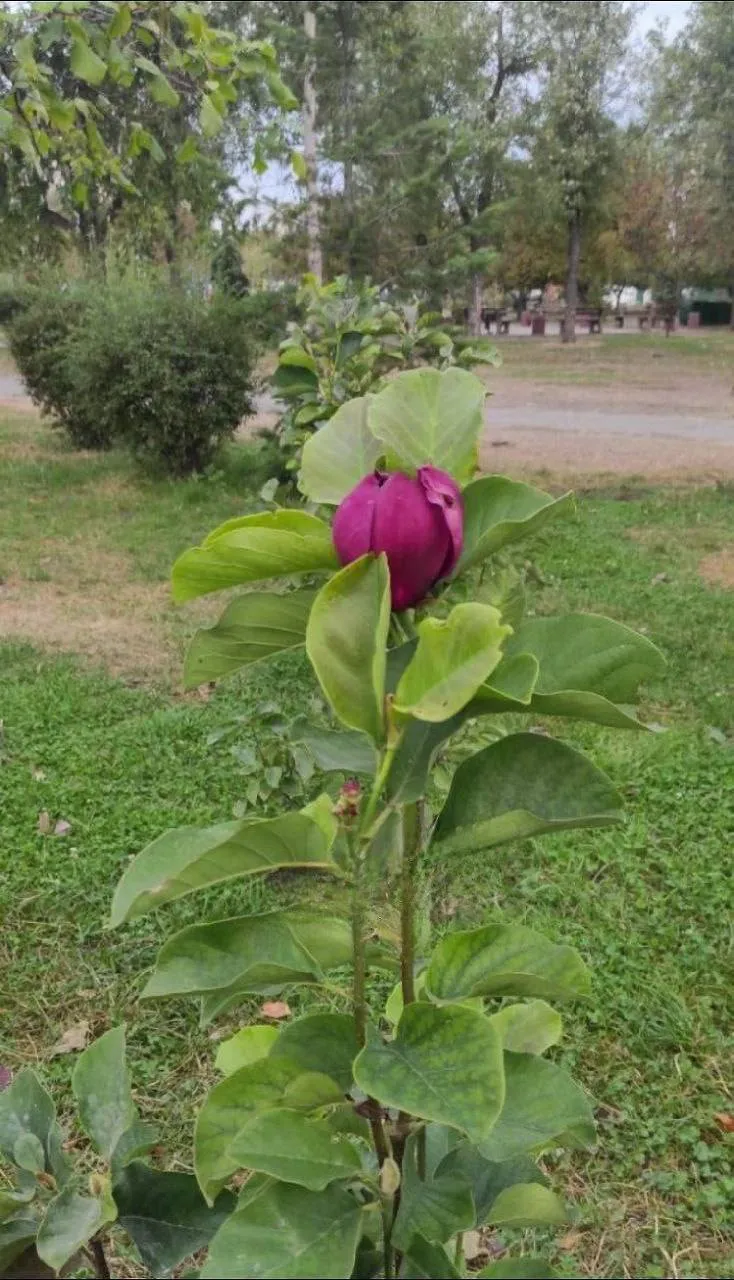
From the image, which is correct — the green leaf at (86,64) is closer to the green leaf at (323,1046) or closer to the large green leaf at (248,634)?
the large green leaf at (248,634)

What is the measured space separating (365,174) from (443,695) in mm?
10347

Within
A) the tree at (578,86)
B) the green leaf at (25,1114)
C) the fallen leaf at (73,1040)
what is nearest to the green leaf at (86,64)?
the fallen leaf at (73,1040)

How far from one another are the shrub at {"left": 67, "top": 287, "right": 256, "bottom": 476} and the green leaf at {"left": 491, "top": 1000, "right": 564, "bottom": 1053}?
785 centimetres

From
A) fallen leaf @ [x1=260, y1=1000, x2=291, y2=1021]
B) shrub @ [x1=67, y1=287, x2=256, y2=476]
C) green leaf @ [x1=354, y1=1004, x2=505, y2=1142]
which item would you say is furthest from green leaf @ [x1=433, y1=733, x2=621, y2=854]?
shrub @ [x1=67, y1=287, x2=256, y2=476]

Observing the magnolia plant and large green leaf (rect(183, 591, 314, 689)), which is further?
large green leaf (rect(183, 591, 314, 689))

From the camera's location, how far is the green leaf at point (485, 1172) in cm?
88

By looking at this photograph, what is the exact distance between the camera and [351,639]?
621 millimetres

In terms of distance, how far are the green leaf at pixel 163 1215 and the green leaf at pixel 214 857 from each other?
37 cm

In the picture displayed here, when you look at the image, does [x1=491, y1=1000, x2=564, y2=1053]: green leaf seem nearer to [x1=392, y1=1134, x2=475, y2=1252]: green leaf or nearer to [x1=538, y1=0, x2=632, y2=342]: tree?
[x1=392, y1=1134, x2=475, y2=1252]: green leaf

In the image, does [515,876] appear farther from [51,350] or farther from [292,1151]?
[51,350]

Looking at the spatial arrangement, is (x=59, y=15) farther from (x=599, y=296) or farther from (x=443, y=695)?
(x=599, y=296)

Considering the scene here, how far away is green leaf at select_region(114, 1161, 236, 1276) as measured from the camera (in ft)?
2.84

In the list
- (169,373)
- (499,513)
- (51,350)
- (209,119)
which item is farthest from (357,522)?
(51,350)

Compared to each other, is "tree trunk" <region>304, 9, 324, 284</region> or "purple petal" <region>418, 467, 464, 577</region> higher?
"tree trunk" <region>304, 9, 324, 284</region>
